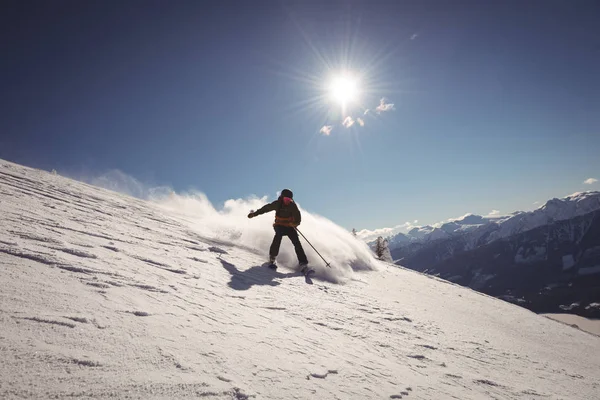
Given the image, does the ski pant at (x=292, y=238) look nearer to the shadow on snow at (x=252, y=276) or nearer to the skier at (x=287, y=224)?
the skier at (x=287, y=224)

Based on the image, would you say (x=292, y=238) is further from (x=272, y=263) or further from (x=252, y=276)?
(x=252, y=276)

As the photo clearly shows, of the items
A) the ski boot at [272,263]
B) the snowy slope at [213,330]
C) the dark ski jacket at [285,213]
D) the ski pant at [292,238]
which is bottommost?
the snowy slope at [213,330]

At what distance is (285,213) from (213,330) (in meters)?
6.30

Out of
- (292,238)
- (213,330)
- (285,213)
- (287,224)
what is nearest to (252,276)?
(292,238)

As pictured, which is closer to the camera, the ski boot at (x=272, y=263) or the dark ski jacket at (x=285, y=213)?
the ski boot at (x=272, y=263)

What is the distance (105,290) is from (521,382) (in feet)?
24.3

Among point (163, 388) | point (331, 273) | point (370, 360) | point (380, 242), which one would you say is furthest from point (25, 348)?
point (380, 242)

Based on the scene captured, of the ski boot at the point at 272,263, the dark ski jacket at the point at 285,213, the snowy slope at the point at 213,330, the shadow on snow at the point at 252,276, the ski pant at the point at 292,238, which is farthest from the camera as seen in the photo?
the dark ski jacket at the point at 285,213

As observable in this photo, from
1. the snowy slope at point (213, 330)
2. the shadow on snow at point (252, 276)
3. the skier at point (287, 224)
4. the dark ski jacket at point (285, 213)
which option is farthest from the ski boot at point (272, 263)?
the dark ski jacket at point (285, 213)

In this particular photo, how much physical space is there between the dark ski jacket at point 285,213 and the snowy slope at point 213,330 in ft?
5.36

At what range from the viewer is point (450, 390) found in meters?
4.10

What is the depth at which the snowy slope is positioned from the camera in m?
2.58

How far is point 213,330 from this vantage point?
3.88 m

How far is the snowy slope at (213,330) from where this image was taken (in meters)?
2.58
